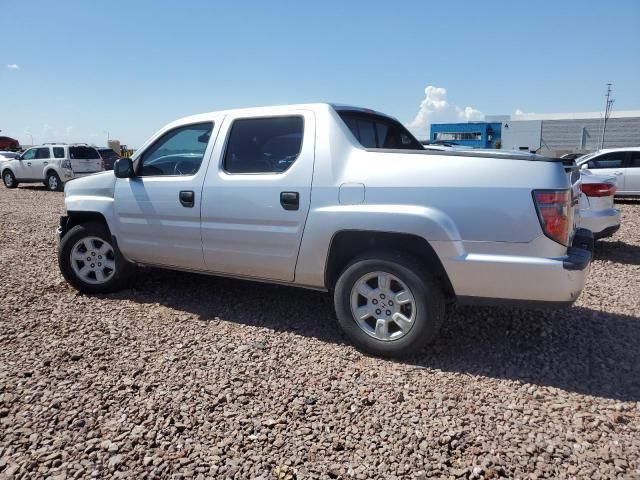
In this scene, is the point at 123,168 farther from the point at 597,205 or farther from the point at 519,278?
the point at 597,205

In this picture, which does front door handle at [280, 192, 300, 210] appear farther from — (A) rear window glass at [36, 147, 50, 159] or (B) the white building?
(B) the white building

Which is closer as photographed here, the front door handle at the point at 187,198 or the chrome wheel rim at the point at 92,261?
the front door handle at the point at 187,198

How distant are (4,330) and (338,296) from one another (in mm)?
2817

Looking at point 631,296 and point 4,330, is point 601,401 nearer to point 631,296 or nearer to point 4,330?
point 631,296

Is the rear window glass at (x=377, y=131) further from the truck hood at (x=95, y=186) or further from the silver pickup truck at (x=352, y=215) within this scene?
the truck hood at (x=95, y=186)

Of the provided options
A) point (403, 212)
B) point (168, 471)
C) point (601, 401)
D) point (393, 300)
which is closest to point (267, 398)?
point (168, 471)

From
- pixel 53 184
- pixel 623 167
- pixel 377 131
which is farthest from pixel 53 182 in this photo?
pixel 623 167

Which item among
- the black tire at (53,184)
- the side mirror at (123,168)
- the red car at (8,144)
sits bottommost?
the black tire at (53,184)

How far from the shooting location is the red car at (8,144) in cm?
3606

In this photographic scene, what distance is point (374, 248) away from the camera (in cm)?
357

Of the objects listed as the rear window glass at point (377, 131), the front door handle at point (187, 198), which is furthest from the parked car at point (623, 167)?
the front door handle at point (187, 198)

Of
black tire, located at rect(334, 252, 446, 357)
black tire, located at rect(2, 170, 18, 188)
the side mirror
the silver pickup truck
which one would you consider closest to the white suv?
black tire, located at rect(2, 170, 18, 188)

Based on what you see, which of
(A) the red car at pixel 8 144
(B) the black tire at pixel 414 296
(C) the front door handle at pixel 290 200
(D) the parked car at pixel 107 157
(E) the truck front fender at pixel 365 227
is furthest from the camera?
(A) the red car at pixel 8 144

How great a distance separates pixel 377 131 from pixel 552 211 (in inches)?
77.4
